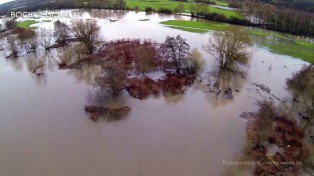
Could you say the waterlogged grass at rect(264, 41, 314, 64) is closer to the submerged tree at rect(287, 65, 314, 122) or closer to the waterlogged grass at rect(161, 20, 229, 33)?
the submerged tree at rect(287, 65, 314, 122)

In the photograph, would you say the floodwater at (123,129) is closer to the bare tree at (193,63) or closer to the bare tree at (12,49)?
the bare tree at (193,63)

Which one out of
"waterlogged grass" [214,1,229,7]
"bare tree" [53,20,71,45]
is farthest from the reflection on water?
"waterlogged grass" [214,1,229,7]

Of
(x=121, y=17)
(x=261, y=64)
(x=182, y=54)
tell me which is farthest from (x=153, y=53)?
(x=121, y=17)

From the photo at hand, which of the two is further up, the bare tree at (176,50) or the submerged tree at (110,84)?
the bare tree at (176,50)

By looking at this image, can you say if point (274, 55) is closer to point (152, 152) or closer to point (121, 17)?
point (152, 152)

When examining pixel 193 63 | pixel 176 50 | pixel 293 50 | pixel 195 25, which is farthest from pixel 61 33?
pixel 293 50

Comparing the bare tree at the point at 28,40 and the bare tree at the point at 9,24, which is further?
the bare tree at the point at 9,24
